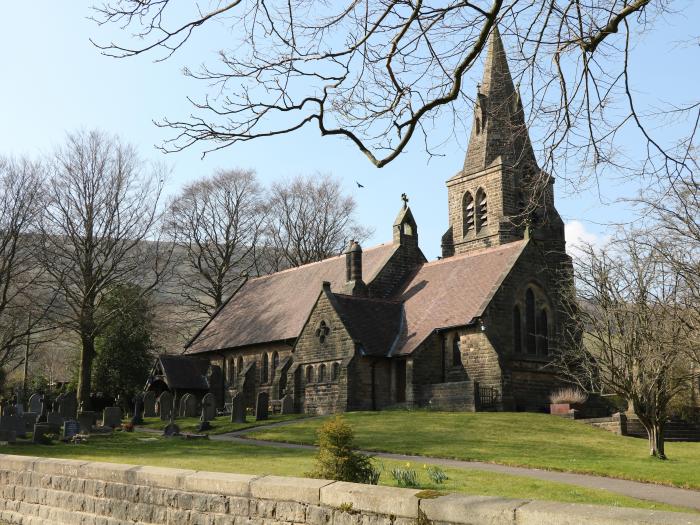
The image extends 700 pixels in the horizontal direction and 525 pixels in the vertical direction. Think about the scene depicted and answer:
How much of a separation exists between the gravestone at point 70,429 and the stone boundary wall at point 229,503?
39.2 feet

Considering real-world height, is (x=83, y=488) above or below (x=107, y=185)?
below

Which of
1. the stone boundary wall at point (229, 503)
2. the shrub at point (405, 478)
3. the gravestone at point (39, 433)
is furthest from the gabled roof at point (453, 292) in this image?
the stone boundary wall at point (229, 503)

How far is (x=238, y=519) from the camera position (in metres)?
9.02

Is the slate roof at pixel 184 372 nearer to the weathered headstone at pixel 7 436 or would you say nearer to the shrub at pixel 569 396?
the weathered headstone at pixel 7 436

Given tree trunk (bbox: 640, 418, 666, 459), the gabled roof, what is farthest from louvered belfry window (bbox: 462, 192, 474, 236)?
tree trunk (bbox: 640, 418, 666, 459)

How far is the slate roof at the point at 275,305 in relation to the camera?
1666 inches

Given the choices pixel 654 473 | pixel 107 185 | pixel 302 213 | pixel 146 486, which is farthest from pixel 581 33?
pixel 302 213

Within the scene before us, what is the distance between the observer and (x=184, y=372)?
44.6 meters

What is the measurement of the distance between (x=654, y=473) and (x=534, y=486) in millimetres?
4795

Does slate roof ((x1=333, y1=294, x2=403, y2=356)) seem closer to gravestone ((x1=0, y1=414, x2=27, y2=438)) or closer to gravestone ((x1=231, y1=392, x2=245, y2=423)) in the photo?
gravestone ((x1=231, y1=392, x2=245, y2=423))

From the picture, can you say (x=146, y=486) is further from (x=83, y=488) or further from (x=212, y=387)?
(x=212, y=387)

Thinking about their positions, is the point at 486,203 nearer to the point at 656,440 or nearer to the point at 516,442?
the point at 516,442

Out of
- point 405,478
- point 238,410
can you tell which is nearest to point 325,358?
point 238,410

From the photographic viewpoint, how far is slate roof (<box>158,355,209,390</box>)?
4341 cm
